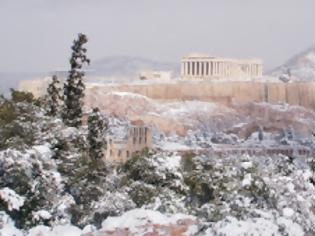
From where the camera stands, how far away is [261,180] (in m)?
8.80

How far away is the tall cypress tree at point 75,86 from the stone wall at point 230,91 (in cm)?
9017

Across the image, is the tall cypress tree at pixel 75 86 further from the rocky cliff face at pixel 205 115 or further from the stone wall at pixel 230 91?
the stone wall at pixel 230 91

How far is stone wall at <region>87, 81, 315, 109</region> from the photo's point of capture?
109 meters

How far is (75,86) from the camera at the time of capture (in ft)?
56.8

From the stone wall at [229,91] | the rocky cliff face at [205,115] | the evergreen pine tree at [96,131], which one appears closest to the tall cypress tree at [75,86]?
the evergreen pine tree at [96,131]

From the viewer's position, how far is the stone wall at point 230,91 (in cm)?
10919

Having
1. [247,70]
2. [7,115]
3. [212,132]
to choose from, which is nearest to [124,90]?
[212,132]

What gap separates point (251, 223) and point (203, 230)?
0.46 m

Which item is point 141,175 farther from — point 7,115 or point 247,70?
point 247,70

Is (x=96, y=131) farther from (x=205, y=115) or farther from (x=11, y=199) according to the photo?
(x=205, y=115)

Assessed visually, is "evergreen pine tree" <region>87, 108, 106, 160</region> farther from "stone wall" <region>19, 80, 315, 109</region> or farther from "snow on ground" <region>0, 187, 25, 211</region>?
"stone wall" <region>19, 80, 315, 109</region>

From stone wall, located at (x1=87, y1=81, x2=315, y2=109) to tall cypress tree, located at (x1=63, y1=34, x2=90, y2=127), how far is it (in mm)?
90172

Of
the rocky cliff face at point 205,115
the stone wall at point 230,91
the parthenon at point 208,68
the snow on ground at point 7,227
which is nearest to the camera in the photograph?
the snow on ground at point 7,227

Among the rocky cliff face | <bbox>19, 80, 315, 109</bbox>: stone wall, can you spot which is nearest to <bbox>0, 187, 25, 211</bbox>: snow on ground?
the rocky cliff face
